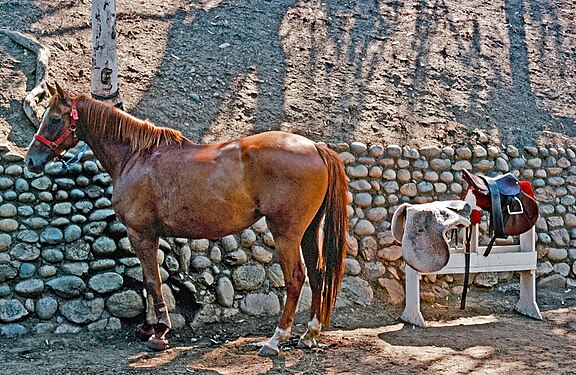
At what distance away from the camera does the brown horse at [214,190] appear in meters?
4.98

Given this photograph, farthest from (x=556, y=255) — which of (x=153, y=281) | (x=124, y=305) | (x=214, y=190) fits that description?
(x=124, y=305)

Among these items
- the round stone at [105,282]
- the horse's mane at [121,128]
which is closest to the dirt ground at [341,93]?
the round stone at [105,282]

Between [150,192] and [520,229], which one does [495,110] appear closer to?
[520,229]

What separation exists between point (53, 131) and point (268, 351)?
2344 mm

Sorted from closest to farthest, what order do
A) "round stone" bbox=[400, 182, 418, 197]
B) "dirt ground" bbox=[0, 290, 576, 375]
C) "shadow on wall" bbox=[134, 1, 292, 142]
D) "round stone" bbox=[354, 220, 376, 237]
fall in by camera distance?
"dirt ground" bbox=[0, 290, 576, 375], "round stone" bbox=[354, 220, 376, 237], "round stone" bbox=[400, 182, 418, 197], "shadow on wall" bbox=[134, 1, 292, 142]

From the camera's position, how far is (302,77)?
341 inches

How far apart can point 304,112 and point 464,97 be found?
7.47 ft

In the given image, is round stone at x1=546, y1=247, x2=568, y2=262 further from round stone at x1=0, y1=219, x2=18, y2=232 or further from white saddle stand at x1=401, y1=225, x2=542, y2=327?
round stone at x1=0, y1=219, x2=18, y2=232

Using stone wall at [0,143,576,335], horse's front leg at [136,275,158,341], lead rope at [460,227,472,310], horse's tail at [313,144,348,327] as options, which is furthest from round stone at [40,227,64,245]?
lead rope at [460,227,472,310]

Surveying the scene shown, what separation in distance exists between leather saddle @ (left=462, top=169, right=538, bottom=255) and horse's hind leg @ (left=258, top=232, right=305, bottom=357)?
1703 millimetres

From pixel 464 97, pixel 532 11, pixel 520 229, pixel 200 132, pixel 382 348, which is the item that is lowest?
pixel 382 348

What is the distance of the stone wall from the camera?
5.57 m

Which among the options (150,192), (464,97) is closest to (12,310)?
(150,192)

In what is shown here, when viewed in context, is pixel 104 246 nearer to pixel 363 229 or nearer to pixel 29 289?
pixel 29 289
